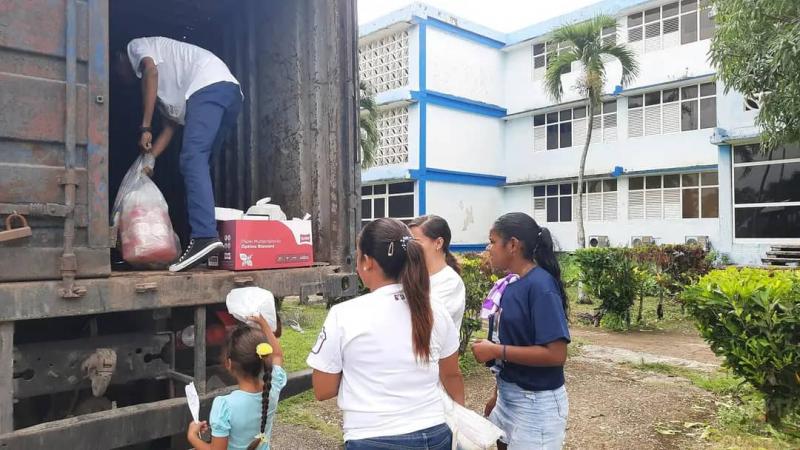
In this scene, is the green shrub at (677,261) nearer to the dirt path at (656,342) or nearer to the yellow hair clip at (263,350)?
the dirt path at (656,342)

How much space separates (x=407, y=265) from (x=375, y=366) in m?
0.32

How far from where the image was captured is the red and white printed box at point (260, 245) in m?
3.02

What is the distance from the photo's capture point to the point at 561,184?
65.6 feet

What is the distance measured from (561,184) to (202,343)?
18.5 m

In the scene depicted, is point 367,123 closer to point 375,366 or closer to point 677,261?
point 677,261

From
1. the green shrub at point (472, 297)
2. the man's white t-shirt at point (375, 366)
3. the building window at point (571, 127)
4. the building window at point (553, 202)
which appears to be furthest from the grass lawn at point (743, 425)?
the building window at point (553, 202)

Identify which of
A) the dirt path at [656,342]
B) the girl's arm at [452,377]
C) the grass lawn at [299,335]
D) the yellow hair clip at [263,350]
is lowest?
the dirt path at [656,342]

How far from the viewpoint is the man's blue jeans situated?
3.03 metres

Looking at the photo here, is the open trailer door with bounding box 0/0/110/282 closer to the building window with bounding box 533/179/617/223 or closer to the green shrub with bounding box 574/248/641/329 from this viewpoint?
the green shrub with bounding box 574/248/641/329

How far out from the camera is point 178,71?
11.1 ft

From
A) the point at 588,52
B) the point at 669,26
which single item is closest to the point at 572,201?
the point at 669,26

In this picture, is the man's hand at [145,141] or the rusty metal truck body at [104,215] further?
the man's hand at [145,141]

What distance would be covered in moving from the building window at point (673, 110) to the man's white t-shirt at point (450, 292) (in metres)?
16.1

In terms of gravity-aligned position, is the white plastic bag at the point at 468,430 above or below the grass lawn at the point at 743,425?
above
